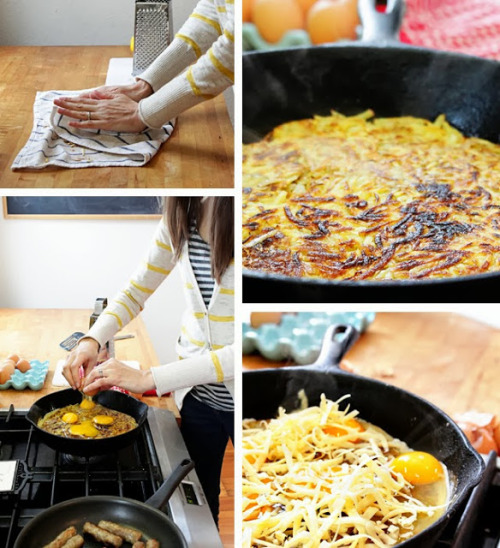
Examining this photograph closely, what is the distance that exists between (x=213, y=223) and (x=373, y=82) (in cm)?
35

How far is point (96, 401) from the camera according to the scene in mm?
1229

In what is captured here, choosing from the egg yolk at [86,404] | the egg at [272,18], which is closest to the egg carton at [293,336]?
the egg at [272,18]

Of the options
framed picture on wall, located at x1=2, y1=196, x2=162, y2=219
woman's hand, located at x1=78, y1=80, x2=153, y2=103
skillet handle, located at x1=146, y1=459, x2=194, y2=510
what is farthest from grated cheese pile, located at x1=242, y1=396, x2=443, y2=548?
framed picture on wall, located at x1=2, y1=196, x2=162, y2=219

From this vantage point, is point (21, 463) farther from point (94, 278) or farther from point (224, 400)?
point (94, 278)

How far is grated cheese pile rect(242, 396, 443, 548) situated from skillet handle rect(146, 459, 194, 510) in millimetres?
165

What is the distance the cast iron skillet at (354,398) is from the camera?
2.52 ft

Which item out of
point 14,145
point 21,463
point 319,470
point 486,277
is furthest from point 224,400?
point 486,277

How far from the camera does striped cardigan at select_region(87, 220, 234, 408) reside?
108 centimetres

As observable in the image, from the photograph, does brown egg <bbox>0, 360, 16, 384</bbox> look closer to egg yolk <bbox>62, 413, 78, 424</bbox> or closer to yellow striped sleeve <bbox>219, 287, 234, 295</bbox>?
egg yolk <bbox>62, 413, 78, 424</bbox>

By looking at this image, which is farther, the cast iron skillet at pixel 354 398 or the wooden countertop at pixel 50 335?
the wooden countertop at pixel 50 335

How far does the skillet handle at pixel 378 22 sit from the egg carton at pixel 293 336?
0.37 metres

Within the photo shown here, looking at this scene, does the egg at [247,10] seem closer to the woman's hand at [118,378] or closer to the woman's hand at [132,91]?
the woman's hand at [132,91]

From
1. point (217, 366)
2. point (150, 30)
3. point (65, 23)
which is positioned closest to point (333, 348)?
point (217, 366)

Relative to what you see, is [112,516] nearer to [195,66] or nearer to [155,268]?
[155,268]
